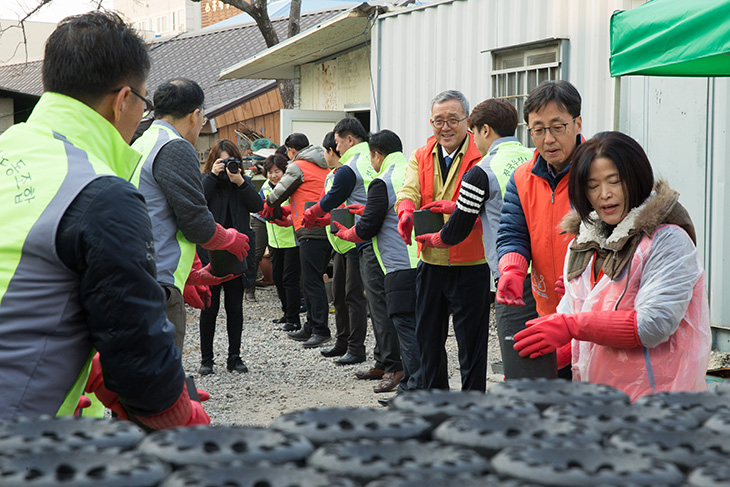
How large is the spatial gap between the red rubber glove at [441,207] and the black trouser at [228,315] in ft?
8.25

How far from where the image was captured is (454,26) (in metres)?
8.94

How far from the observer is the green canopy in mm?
3902

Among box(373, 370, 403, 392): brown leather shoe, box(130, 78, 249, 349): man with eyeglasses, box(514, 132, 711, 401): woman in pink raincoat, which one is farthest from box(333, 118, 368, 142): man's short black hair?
box(514, 132, 711, 401): woman in pink raincoat

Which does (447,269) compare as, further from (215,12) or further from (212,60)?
(215,12)

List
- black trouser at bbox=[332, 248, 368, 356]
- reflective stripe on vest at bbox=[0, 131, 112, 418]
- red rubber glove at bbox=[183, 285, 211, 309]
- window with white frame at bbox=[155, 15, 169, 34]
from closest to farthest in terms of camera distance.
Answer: reflective stripe on vest at bbox=[0, 131, 112, 418] → red rubber glove at bbox=[183, 285, 211, 309] → black trouser at bbox=[332, 248, 368, 356] → window with white frame at bbox=[155, 15, 169, 34]

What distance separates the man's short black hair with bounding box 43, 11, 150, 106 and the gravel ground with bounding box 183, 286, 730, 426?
359 centimetres

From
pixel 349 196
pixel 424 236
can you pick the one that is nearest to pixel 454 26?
pixel 349 196

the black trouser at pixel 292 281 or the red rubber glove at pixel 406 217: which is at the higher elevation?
the red rubber glove at pixel 406 217

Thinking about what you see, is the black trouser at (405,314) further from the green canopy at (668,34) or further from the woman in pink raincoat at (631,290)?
the woman in pink raincoat at (631,290)

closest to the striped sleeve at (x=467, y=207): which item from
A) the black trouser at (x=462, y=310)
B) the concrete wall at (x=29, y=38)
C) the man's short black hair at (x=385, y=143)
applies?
the black trouser at (x=462, y=310)

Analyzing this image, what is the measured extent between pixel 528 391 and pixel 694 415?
11.1 inches

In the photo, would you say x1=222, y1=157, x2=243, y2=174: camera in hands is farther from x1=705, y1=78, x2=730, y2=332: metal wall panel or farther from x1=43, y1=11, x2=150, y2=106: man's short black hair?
x1=43, y1=11, x2=150, y2=106: man's short black hair

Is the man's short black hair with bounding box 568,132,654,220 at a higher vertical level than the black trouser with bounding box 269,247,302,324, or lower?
higher

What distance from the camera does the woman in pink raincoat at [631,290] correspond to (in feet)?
8.04
